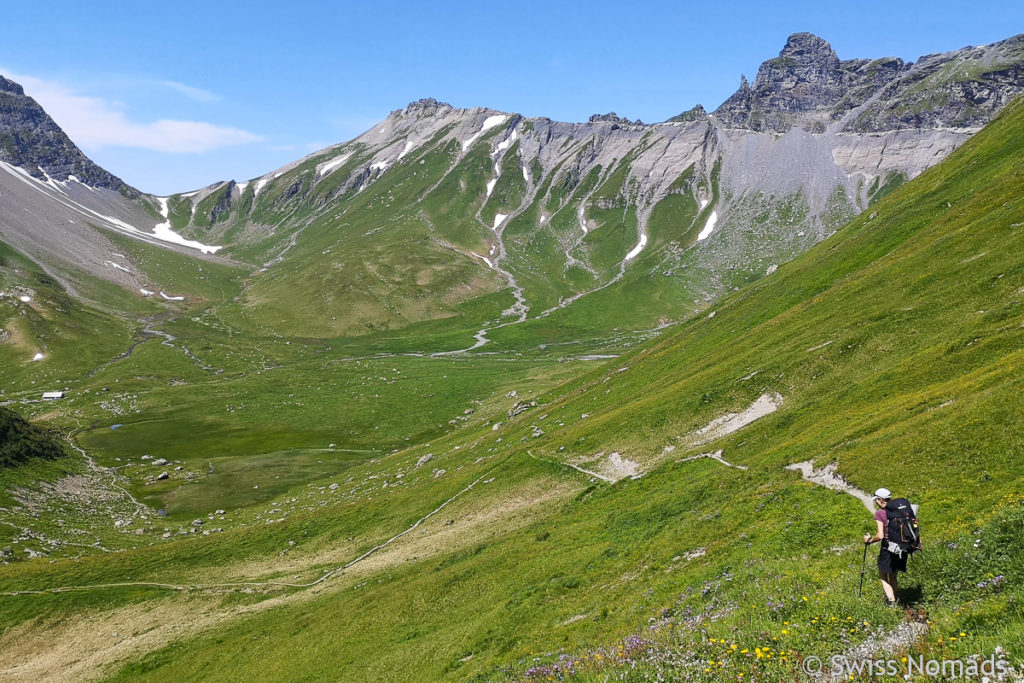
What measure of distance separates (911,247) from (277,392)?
138046 mm

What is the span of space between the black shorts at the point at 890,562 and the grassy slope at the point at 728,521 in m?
0.82

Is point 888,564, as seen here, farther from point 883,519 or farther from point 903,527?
point 883,519

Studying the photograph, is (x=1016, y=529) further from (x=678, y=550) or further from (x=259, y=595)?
(x=259, y=595)

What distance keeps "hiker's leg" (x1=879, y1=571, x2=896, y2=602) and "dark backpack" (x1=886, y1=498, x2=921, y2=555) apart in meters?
0.75

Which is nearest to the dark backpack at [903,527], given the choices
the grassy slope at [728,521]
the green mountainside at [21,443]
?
the grassy slope at [728,521]

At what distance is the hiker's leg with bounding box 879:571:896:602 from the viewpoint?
14055 mm

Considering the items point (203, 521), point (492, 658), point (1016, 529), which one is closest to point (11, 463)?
point (203, 521)

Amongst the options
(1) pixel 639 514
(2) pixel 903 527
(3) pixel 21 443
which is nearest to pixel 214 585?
(1) pixel 639 514

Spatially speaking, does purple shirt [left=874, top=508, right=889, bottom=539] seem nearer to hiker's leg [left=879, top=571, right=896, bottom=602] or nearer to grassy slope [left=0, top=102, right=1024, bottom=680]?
hiker's leg [left=879, top=571, right=896, bottom=602]

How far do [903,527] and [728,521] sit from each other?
12.5 metres

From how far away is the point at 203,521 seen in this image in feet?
231

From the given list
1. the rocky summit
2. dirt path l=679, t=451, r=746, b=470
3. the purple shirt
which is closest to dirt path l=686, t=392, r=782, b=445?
the rocky summit

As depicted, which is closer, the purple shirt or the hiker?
the hiker

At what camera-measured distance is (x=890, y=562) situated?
1397cm
